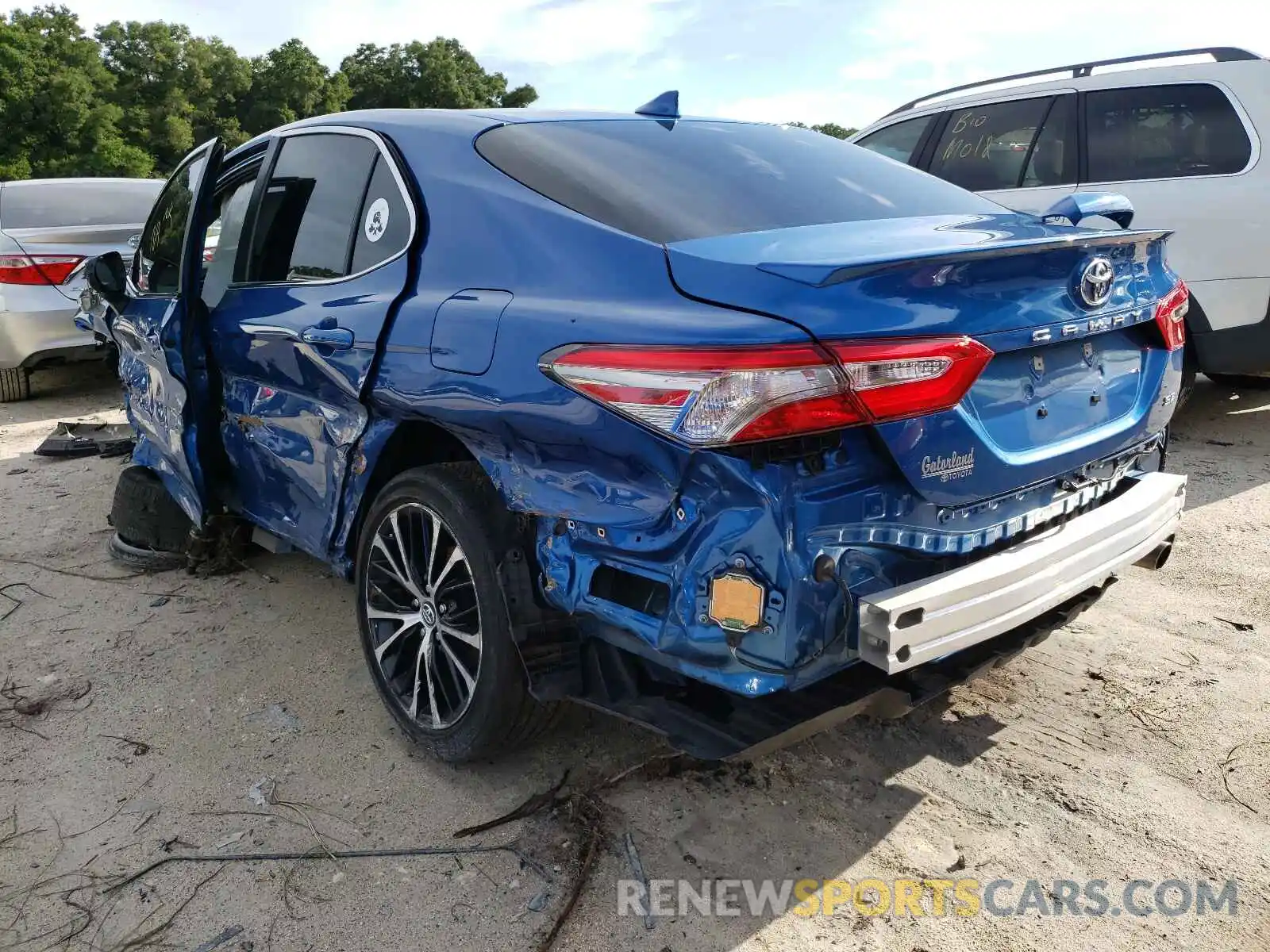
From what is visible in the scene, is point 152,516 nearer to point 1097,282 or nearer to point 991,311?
point 991,311

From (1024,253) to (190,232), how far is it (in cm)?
294

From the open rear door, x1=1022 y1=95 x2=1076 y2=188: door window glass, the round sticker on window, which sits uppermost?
x1=1022 y1=95 x2=1076 y2=188: door window glass

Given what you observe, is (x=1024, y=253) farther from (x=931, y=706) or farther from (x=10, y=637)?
(x=10, y=637)

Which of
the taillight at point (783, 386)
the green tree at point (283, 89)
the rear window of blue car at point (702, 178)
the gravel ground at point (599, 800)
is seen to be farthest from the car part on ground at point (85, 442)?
the green tree at point (283, 89)

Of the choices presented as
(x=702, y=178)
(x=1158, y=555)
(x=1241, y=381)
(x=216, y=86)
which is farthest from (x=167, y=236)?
(x=216, y=86)

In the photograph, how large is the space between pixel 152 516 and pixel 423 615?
224cm

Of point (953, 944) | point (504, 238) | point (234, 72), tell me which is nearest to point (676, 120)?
point (504, 238)

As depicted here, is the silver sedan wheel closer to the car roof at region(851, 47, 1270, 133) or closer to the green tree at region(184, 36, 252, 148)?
the car roof at region(851, 47, 1270, 133)

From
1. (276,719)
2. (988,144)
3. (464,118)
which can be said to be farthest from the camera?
(988,144)

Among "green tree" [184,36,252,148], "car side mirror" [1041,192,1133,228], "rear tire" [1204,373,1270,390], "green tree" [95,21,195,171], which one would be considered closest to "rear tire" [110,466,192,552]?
"car side mirror" [1041,192,1133,228]

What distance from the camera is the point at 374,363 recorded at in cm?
271

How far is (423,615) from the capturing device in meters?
2.83

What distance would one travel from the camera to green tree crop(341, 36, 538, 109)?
187ft

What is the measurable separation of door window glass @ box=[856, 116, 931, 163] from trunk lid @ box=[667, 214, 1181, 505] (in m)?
4.39
